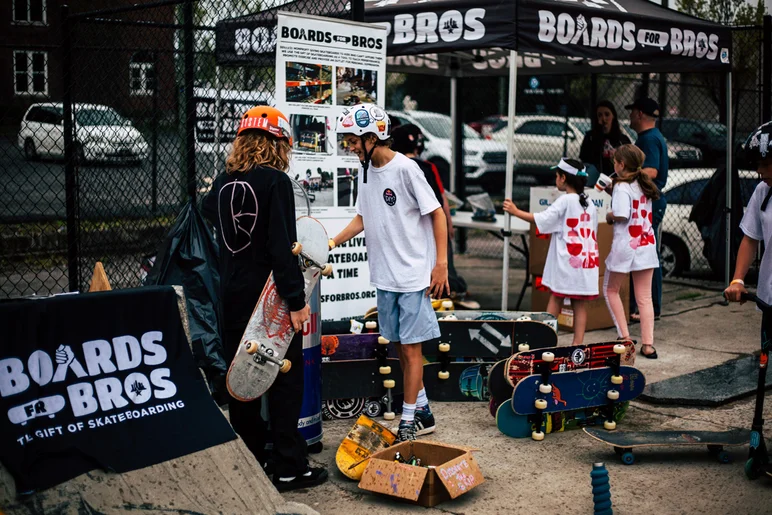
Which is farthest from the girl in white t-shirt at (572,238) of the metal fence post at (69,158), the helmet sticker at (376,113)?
the metal fence post at (69,158)

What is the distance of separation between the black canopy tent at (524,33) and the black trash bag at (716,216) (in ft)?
4.30

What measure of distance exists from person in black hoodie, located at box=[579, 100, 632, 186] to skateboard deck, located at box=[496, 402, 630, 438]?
3.68 m

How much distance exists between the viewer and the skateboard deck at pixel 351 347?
5.16 meters

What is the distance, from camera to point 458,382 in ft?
18.1

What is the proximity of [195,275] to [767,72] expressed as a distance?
657cm

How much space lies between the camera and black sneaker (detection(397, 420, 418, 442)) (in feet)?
14.8

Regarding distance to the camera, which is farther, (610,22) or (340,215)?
(610,22)

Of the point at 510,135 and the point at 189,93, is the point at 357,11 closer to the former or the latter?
the point at 189,93

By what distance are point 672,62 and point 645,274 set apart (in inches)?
96.0

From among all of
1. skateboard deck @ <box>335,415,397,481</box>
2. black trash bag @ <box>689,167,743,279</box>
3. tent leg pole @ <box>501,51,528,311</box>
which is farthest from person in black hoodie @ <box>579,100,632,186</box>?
skateboard deck @ <box>335,415,397,481</box>

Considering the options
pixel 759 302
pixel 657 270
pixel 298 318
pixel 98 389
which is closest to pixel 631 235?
pixel 657 270

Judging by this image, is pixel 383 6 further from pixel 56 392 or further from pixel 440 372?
pixel 56 392

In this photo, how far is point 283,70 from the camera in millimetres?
5723

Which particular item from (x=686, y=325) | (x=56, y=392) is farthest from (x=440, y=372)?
(x=686, y=325)
